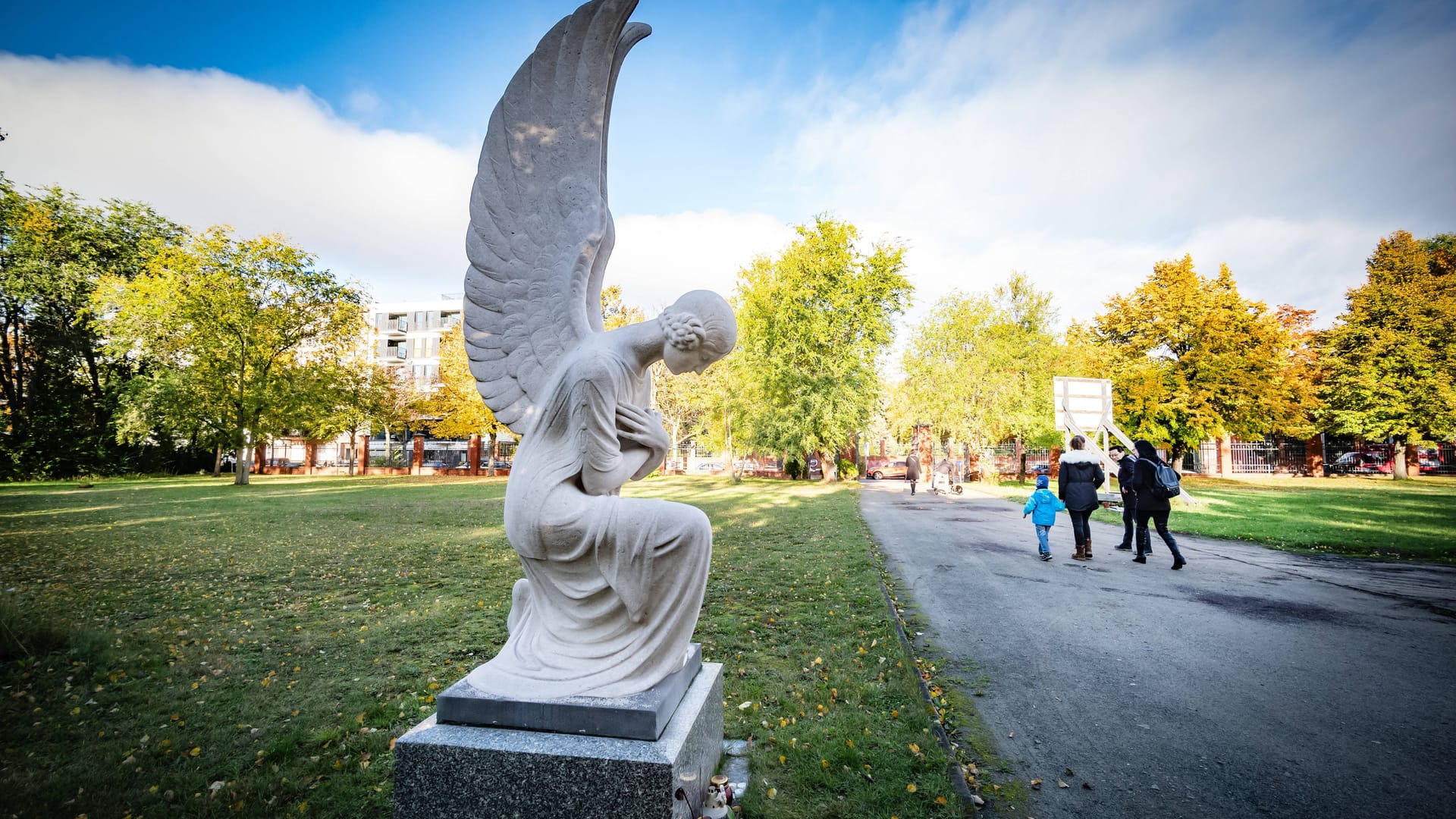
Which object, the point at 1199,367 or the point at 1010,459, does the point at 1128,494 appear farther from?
the point at 1010,459

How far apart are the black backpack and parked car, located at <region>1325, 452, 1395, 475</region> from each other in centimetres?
3880

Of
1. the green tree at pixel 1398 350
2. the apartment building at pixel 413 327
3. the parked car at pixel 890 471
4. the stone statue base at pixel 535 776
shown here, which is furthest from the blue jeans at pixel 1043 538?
the apartment building at pixel 413 327

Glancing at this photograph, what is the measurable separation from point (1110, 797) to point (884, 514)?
1315 centimetres

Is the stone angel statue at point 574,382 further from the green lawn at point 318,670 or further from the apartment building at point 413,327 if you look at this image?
the apartment building at point 413,327

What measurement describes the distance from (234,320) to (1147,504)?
29008 mm

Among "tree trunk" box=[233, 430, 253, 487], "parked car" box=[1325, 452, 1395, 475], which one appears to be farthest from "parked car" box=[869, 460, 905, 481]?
"tree trunk" box=[233, 430, 253, 487]

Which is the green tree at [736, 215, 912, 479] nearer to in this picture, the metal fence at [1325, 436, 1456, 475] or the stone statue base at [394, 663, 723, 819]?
the stone statue base at [394, 663, 723, 819]

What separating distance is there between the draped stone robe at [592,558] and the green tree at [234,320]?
87.3 ft

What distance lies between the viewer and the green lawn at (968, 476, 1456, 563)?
10.2 metres

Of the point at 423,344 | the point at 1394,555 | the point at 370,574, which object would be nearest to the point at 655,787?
the point at 370,574

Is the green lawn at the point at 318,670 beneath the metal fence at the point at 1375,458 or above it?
beneath

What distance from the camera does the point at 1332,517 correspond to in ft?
46.1

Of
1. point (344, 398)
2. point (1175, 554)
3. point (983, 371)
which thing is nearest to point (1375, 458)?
point (983, 371)

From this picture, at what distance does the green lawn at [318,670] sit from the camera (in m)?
2.99
